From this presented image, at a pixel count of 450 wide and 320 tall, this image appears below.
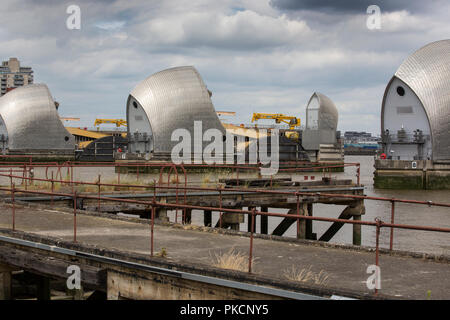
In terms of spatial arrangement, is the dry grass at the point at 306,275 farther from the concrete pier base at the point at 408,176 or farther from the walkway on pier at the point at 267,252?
the concrete pier base at the point at 408,176

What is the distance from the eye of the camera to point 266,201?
2123cm

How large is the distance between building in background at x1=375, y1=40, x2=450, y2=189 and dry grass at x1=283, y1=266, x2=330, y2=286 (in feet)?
157

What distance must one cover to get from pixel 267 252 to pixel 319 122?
82.1 meters

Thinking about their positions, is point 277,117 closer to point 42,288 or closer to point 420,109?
point 420,109

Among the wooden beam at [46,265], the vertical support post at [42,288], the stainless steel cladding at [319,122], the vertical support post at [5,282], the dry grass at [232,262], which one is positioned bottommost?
the vertical support post at [42,288]

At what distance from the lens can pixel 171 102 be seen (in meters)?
66.2

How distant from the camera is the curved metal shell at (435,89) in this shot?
5584 cm

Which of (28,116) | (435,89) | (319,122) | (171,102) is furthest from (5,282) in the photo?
(319,122)

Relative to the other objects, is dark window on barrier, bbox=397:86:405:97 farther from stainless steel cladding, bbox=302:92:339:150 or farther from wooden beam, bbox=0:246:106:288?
wooden beam, bbox=0:246:106:288

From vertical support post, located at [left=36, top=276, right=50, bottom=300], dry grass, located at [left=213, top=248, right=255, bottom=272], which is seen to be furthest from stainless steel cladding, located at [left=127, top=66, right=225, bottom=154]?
dry grass, located at [left=213, top=248, right=255, bottom=272]

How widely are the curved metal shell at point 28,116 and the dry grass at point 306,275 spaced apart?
78.1 metres

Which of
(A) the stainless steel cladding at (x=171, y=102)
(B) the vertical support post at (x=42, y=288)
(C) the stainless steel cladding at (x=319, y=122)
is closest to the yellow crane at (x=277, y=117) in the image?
(C) the stainless steel cladding at (x=319, y=122)

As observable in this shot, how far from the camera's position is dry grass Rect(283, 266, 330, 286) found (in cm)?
758

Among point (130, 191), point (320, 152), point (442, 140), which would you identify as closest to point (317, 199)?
point (130, 191)
